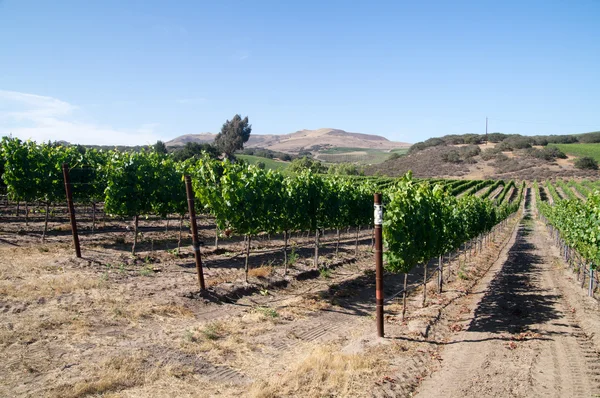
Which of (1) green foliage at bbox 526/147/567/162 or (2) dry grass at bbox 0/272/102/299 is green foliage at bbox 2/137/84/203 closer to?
(2) dry grass at bbox 0/272/102/299

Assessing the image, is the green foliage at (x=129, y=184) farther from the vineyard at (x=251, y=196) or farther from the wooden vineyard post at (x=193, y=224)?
Result: the wooden vineyard post at (x=193, y=224)

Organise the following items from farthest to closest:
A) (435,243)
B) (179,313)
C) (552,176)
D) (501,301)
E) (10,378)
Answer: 1. (552,176)
2. (501,301)
3. (435,243)
4. (179,313)
5. (10,378)

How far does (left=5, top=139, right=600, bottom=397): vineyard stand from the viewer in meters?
7.62

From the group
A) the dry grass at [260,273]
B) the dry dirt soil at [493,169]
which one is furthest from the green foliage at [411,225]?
the dry dirt soil at [493,169]

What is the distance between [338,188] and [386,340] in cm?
1124

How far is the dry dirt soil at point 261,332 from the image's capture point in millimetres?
7340

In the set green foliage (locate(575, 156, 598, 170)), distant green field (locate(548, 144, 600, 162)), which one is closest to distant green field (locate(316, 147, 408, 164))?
distant green field (locate(548, 144, 600, 162))

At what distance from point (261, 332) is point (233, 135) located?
8669cm

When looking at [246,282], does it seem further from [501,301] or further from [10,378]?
[501,301]

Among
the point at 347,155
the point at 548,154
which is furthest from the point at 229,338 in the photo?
the point at 347,155

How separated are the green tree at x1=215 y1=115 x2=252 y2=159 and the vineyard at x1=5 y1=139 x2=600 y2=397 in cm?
7010

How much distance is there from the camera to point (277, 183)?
15.5m

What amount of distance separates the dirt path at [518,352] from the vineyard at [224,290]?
1.30ft

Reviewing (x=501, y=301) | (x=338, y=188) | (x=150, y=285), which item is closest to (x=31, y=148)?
(x=150, y=285)
